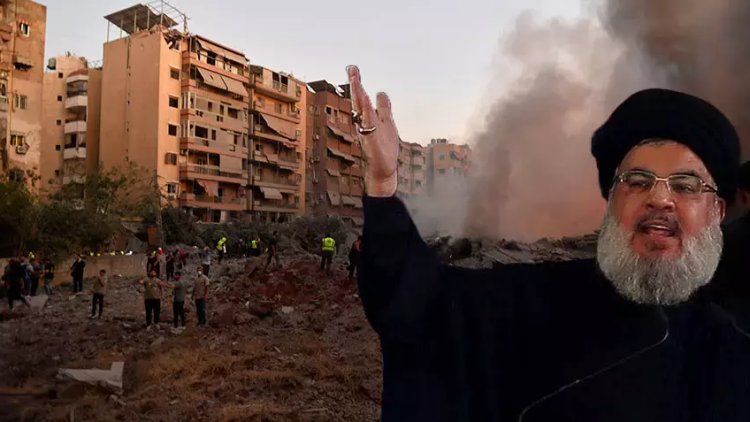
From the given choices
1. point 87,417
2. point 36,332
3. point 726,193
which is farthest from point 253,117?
point 726,193

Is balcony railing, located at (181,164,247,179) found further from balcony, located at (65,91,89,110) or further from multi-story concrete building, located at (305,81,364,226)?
multi-story concrete building, located at (305,81,364,226)

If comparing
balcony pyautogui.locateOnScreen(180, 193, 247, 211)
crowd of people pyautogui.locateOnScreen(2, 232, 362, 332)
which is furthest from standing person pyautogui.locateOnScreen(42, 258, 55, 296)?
balcony pyautogui.locateOnScreen(180, 193, 247, 211)

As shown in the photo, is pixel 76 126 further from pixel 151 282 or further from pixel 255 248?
pixel 151 282

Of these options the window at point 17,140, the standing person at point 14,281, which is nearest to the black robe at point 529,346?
the standing person at point 14,281

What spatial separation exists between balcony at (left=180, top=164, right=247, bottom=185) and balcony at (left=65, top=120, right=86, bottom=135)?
7.48 m

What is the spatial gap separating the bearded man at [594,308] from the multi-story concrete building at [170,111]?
3643 centimetres

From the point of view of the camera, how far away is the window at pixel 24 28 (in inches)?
1170

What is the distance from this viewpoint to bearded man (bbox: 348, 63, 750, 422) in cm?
139

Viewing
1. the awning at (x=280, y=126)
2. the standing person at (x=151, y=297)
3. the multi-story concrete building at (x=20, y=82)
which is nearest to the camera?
the standing person at (x=151, y=297)

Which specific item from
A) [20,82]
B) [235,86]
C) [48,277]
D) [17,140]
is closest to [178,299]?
[48,277]

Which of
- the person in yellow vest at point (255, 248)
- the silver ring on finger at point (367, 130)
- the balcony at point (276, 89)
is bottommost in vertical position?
the person in yellow vest at point (255, 248)

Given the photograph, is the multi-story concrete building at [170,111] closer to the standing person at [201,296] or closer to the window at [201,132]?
the window at [201,132]

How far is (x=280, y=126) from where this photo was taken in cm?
4631

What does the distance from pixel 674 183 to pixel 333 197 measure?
166 ft
